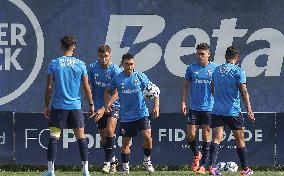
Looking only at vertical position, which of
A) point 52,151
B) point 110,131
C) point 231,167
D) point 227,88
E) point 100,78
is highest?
point 100,78

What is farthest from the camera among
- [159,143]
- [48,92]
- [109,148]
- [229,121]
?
[159,143]

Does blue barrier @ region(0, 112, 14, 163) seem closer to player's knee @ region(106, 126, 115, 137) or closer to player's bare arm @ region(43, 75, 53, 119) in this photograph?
player's knee @ region(106, 126, 115, 137)

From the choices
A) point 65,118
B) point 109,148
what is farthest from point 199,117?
point 65,118

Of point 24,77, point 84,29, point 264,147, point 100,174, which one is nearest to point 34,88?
point 24,77

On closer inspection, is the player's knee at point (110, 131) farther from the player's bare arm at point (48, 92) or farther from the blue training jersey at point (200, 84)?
the player's bare arm at point (48, 92)

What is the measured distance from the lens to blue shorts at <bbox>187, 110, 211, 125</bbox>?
1711 centimetres

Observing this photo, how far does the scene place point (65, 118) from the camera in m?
14.0

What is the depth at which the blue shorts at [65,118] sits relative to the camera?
14.0 m

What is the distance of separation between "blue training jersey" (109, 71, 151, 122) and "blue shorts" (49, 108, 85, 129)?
1.77 metres

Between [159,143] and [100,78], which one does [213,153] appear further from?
[159,143]

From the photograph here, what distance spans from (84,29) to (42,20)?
0.87 metres

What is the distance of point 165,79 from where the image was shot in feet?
62.7

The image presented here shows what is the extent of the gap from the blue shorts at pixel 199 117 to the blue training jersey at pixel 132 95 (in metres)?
1.61

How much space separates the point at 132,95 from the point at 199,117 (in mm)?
1930
